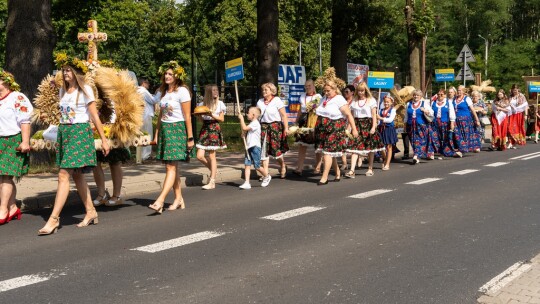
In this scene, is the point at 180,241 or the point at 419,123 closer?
the point at 180,241

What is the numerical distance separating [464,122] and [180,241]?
42.0 feet

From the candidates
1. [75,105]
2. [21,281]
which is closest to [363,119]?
[75,105]

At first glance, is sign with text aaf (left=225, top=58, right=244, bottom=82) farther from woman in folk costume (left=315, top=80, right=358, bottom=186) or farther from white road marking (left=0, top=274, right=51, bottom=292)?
white road marking (left=0, top=274, right=51, bottom=292)

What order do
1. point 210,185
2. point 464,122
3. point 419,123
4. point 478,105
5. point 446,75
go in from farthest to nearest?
point 446,75
point 478,105
point 464,122
point 419,123
point 210,185

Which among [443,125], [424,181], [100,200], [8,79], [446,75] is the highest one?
[446,75]

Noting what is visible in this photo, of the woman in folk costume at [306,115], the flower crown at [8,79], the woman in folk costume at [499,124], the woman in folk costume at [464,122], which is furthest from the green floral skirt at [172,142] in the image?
the woman in folk costume at [499,124]

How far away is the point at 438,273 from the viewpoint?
564cm

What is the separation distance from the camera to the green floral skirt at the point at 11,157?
7.91 m

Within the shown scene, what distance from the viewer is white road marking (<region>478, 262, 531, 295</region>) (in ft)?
16.9

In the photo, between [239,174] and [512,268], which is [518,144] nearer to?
[239,174]

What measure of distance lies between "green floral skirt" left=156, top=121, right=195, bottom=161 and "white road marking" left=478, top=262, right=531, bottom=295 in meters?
4.31

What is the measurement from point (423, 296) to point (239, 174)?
832 cm

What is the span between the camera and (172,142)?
854 cm

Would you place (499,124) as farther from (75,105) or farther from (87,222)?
(75,105)
